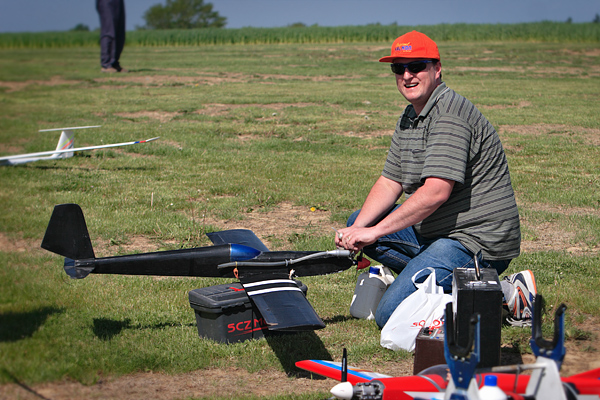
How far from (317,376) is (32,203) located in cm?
204

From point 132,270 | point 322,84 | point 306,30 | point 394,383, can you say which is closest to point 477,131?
point 394,383

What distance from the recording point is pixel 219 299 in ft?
13.3

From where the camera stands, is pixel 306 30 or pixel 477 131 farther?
pixel 306 30

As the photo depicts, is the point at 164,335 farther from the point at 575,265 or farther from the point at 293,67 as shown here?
the point at 293,67

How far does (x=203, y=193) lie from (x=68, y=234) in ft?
13.5

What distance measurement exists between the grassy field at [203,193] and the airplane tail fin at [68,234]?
0.15 meters

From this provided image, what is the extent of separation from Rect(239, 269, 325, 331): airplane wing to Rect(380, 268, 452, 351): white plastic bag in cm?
67

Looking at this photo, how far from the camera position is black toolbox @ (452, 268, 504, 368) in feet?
10.8

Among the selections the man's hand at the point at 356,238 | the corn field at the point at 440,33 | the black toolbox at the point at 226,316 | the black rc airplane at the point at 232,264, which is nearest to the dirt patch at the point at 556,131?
the man's hand at the point at 356,238

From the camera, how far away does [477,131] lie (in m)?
4.06

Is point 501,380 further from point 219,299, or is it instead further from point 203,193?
point 203,193

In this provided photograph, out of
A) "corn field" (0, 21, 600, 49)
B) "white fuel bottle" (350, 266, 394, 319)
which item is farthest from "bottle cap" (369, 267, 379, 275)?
"corn field" (0, 21, 600, 49)

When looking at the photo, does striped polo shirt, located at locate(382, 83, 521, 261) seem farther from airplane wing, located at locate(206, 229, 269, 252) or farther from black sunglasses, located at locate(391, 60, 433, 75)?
airplane wing, located at locate(206, 229, 269, 252)

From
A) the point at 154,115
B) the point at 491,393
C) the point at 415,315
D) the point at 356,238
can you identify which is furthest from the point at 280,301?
the point at 154,115
